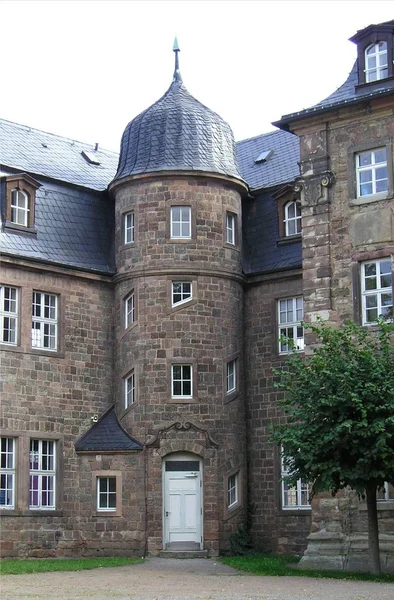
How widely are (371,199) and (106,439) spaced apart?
365 inches

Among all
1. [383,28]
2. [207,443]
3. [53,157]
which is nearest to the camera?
[383,28]

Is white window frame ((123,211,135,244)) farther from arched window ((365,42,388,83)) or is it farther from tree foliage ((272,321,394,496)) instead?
tree foliage ((272,321,394,496))

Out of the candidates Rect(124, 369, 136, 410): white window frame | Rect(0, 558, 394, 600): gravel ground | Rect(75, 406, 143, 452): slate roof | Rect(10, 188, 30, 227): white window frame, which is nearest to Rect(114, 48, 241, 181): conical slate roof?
Rect(10, 188, 30, 227): white window frame

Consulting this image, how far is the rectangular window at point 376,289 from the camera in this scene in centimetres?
2648

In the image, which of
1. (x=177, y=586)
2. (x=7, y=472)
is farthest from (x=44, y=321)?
(x=177, y=586)

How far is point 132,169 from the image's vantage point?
3164 centimetres

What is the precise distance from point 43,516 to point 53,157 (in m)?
10.6

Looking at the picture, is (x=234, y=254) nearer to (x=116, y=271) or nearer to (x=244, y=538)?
(x=116, y=271)

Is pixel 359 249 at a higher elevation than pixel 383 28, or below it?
below

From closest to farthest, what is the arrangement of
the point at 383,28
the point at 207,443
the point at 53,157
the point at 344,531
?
1. the point at 344,531
2. the point at 383,28
3. the point at 207,443
4. the point at 53,157

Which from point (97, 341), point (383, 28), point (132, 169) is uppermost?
point (383, 28)

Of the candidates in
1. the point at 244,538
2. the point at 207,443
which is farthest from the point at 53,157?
the point at 244,538

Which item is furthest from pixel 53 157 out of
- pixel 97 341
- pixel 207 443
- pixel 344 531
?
pixel 344 531

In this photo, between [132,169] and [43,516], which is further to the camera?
[132,169]
